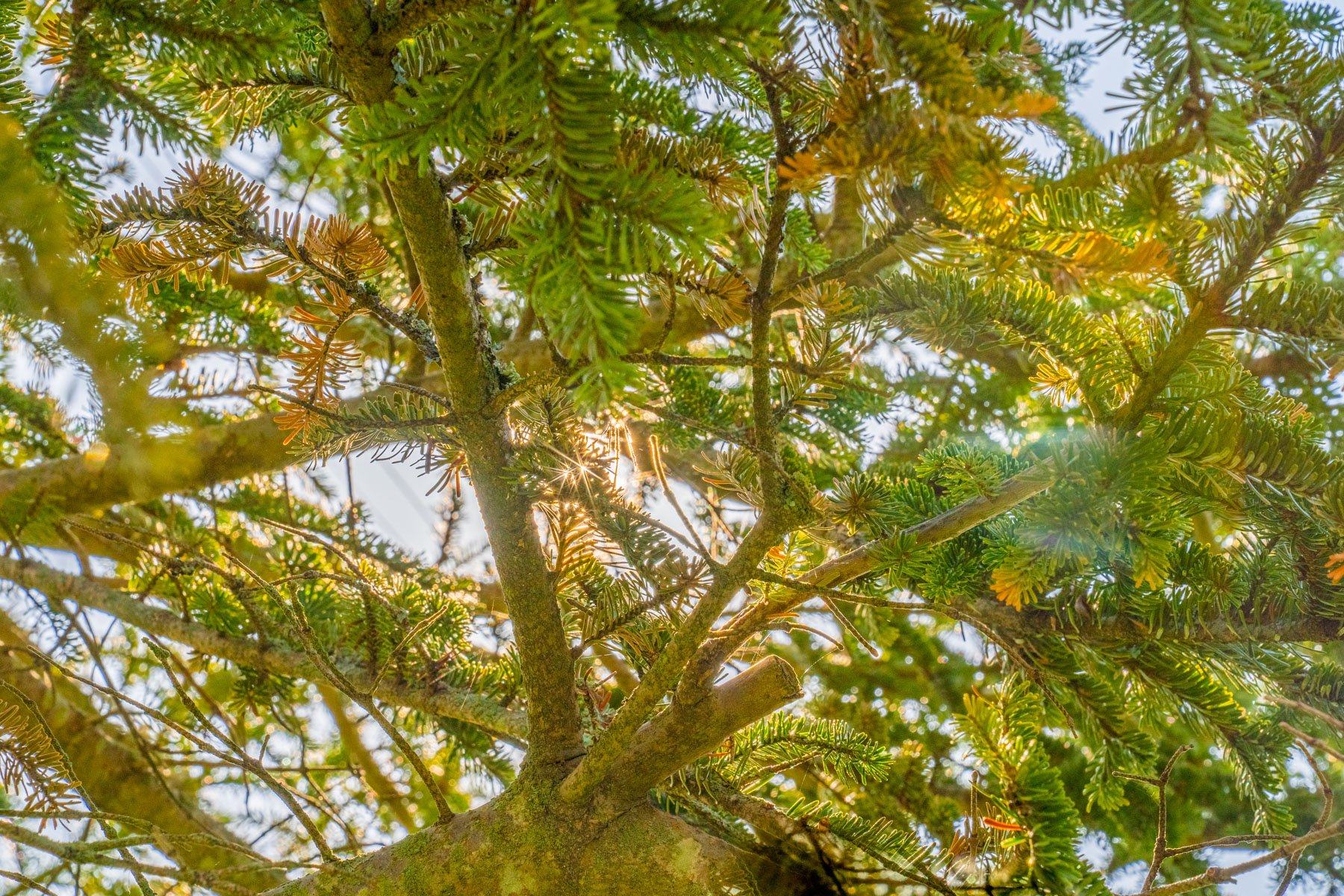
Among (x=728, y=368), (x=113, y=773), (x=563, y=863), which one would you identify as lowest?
(x=563, y=863)

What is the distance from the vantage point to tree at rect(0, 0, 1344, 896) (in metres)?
0.35

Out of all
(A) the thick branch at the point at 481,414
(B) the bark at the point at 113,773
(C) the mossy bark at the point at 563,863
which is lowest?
(C) the mossy bark at the point at 563,863

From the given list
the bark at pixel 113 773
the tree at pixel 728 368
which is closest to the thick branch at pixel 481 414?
the tree at pixel 728 368

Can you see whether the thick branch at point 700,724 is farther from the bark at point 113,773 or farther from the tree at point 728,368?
the bark at point 113,773

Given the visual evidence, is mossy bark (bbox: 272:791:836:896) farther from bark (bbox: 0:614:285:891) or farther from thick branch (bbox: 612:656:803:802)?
bark (bbox: 0:614:285:891)

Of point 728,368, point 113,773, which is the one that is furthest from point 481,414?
point 113,773

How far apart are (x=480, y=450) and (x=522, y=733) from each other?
420 mm

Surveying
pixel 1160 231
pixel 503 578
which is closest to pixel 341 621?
pixel 503 578

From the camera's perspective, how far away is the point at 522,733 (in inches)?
34.4

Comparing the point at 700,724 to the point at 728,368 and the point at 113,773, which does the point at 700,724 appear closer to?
the point at 728,368

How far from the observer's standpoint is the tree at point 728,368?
346 millimetres

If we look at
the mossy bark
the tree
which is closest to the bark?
the tree

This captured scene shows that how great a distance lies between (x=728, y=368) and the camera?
67 centimetres

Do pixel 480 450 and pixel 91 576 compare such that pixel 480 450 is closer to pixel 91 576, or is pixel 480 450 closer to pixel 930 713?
pixel 91 576
